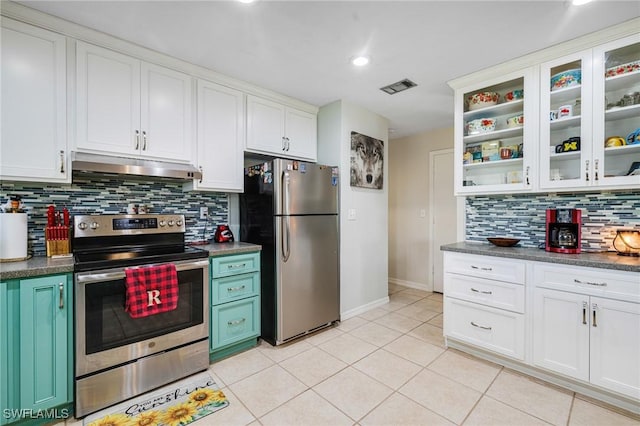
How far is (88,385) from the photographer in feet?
5.52

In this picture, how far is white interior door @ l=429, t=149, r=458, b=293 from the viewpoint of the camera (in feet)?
13.2

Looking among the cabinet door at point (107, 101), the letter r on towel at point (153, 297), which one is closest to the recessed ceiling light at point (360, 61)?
the cabinet door at point (107, 101)

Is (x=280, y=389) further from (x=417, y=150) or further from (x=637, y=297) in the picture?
(x=417, y=150)

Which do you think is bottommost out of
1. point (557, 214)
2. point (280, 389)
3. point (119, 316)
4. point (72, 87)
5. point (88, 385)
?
point (280, 389)

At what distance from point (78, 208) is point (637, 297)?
3.72 metres

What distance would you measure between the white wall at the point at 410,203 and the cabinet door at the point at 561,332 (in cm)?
226

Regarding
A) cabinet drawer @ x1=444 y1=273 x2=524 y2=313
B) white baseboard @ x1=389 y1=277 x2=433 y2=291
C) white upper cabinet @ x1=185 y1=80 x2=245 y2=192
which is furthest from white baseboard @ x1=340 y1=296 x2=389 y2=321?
white upper cabinet @ x1=185 y1=80 x2=245 y2=192

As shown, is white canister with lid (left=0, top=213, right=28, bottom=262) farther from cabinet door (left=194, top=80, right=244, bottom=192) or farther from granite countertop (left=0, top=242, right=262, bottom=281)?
cabinet door (left=194, top=80, right=244, bottom=192)

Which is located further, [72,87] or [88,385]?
[72,87]

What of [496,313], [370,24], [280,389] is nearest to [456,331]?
[496,313]

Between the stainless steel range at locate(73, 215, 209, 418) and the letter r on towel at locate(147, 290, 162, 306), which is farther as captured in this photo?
the letter r on towel at locate(147, 290, 162, 306)

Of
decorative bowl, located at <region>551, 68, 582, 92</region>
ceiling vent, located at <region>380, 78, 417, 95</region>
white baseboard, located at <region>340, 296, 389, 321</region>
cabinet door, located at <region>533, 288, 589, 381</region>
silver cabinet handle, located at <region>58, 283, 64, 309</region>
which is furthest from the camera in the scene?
white baseboard, located at <region>340, 296, 389, 321</region>

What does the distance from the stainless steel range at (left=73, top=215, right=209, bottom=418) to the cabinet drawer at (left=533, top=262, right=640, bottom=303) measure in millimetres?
2446

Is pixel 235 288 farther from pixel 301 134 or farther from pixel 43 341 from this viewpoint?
pixel 301 134
